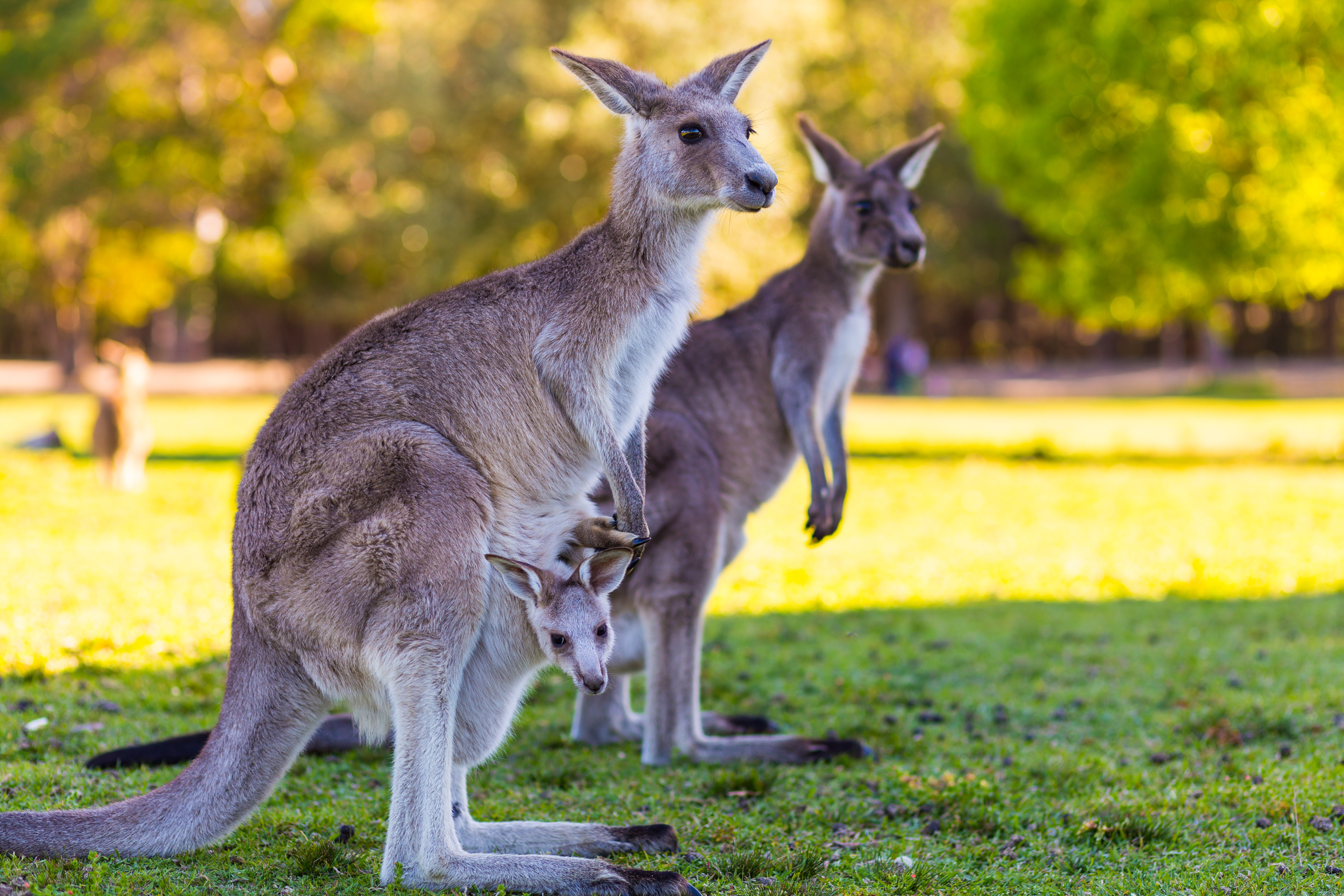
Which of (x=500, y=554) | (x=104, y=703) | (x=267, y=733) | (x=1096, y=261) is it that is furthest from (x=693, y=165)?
(x=1096, y=261)

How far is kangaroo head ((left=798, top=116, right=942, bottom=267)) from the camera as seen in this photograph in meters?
4.86

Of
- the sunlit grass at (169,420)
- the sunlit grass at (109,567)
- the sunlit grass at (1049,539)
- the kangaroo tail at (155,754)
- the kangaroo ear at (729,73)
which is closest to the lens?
the kangaroo ear at (729,73)

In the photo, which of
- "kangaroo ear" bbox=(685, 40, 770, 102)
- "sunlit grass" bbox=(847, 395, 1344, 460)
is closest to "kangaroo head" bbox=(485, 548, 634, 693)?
"kangaroo ear" bbox=(685, 40, 770, 102)

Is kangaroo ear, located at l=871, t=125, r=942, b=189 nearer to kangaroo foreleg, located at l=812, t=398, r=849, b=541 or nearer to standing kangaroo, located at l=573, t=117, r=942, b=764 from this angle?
standing kangaroo, located at l=573, t=117, r=942, b=764

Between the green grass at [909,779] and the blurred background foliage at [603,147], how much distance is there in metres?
2.28

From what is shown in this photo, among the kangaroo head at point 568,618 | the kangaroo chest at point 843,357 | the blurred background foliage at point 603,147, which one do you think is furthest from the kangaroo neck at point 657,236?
the kangaroo chest at point 843,357

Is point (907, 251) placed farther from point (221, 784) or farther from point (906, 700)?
point (221, 784)

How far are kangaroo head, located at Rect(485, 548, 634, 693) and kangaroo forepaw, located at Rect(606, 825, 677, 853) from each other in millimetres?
409

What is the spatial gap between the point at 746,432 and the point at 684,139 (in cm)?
149

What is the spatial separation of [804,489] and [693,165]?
9.82 m

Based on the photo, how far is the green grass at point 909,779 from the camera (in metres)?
3.25

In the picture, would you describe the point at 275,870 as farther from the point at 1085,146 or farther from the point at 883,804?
the point at 1085,146

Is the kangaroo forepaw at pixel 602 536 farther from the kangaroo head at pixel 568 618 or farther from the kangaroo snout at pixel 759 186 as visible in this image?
the kangaroo snout at pixel 759 186

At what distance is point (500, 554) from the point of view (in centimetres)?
316
